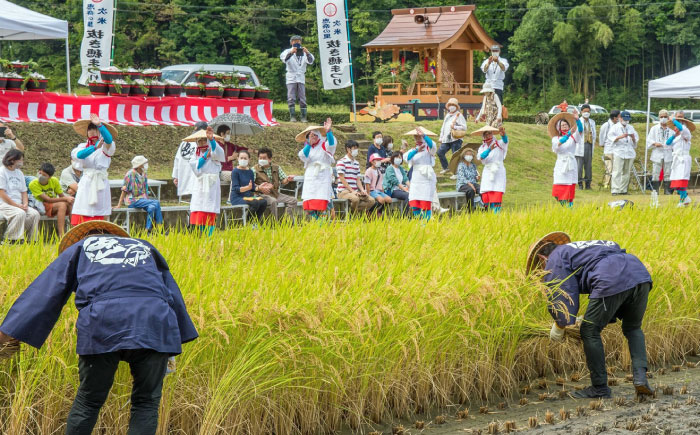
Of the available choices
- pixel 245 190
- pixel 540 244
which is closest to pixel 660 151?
pixel 245 190

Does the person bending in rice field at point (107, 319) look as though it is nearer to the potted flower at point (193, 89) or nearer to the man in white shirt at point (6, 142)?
the man in white shirt at point (6, 142)

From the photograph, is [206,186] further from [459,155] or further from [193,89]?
[193,89]

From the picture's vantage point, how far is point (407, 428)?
5.06 m

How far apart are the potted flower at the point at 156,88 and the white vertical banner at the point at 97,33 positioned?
4.65ft

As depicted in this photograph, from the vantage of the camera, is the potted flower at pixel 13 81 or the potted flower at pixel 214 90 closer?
the potted flower at pixel 13 81

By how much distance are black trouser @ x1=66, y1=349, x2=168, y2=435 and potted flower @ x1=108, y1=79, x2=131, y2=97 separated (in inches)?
476

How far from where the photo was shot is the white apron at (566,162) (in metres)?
12.2

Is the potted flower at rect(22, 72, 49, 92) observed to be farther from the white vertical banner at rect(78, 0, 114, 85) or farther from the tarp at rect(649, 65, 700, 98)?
the tarp at rect(649, 65, 700, 98)

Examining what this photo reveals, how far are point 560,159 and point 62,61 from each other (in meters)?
22.2

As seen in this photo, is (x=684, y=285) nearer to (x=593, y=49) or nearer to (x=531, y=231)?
(x=531, y=231)

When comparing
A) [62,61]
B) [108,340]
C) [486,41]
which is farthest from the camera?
[62,61]

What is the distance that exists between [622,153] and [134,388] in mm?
14261

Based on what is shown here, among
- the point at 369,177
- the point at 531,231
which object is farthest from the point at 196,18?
the point at 531,231

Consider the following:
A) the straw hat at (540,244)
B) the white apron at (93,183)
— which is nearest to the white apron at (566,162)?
the white apron at (93,183)
